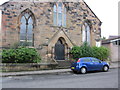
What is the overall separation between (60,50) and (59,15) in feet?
16.4

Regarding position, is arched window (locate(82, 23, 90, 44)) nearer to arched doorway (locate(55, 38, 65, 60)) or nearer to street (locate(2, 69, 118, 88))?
arched doorway (locate(55, 38, 65, 60))

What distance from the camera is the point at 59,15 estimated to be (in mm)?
18516

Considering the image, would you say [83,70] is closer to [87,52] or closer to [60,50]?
[87,52]

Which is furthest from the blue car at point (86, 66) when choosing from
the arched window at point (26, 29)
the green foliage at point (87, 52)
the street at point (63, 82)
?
the arched window at point (26, 29)

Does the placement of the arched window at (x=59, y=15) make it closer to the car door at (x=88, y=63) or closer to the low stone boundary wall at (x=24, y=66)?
the low stone boundary wall at (x=24, y=66)

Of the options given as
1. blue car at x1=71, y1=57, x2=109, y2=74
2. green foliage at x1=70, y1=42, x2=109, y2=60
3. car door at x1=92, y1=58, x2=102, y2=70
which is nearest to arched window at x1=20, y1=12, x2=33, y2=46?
green foliage at x1=70, y1=42, x2=109, y2=60

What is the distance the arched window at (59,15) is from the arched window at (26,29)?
3.38m

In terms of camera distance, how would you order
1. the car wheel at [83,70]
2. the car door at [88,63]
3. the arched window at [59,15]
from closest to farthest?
the car wheel at [83,70]
the car door at [88,63]
the arched window at [59,15]

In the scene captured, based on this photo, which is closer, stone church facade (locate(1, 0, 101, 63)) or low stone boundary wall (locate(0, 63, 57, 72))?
low stone boundary wall (locate(0, 63, 57, 72))

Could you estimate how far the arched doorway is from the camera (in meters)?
17.4

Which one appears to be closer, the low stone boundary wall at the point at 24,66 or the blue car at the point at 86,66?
the blue car at the point at 86,66

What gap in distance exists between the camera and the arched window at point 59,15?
1812 centimetres

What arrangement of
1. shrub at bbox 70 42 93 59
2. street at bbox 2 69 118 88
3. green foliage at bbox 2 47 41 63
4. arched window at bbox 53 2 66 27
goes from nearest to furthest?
street at bbox 2 69 118 88
green foliage at bbox 2 47 41 63
shrub at bbox 70 42 93 59
arched window at bbox 53 2 66 27

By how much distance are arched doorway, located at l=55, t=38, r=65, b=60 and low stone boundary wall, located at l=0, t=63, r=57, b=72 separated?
307 centimetres
